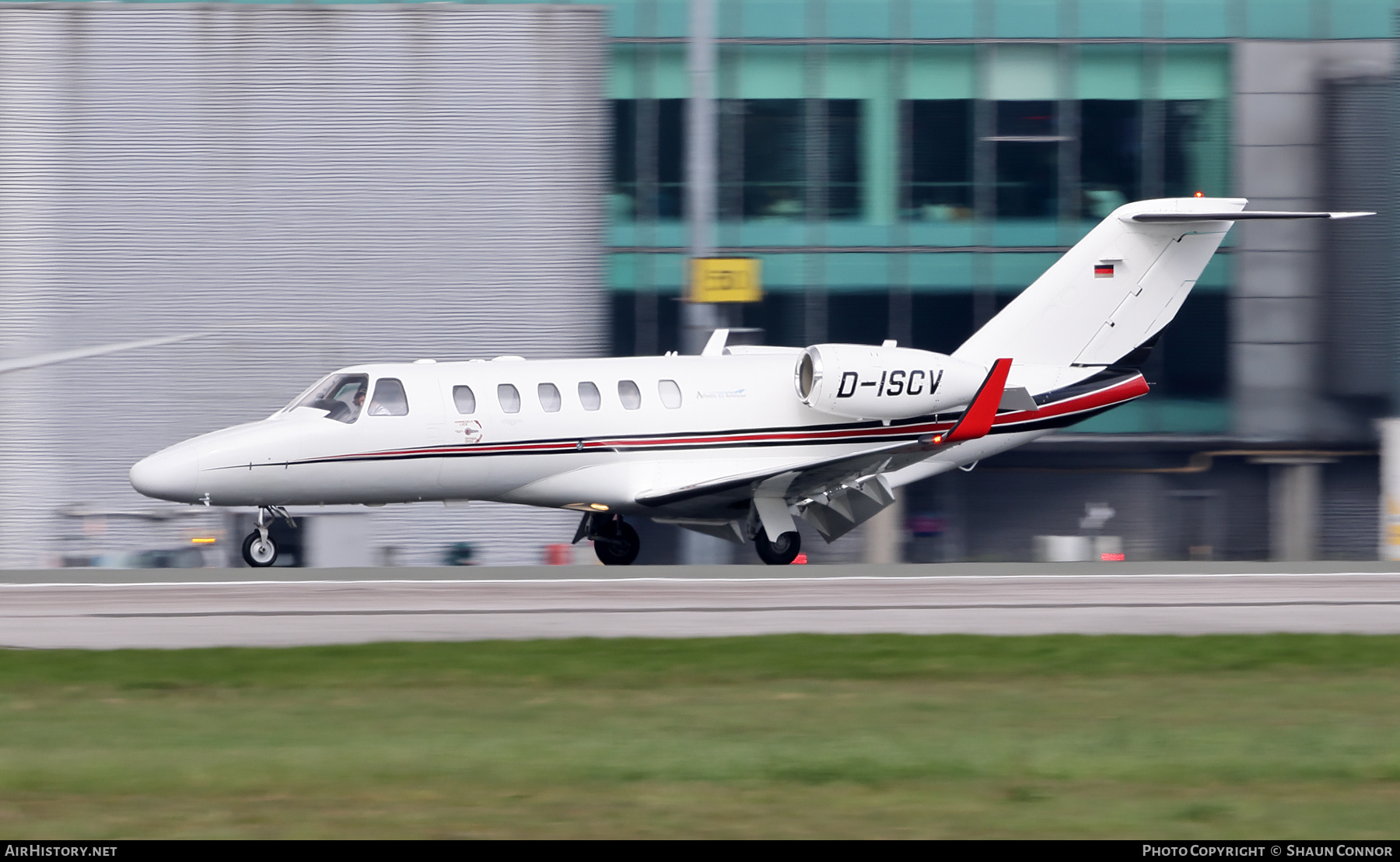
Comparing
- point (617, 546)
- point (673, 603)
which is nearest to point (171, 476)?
point (617, 546)

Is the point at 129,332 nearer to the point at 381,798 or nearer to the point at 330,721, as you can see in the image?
the point at 330,721

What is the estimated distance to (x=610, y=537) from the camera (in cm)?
2306

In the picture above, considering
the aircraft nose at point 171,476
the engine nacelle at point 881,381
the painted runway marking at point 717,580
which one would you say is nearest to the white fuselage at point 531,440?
the aircraft nose at point 171,476

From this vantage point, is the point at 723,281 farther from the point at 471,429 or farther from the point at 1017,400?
the point at 471,429

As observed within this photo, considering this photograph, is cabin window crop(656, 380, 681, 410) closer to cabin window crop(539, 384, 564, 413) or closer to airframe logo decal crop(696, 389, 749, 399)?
airframe logo decal crop(696, 389, 749, 399)

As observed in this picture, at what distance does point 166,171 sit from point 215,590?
48.4 ft

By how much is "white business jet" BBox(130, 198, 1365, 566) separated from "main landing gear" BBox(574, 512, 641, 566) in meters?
0.03

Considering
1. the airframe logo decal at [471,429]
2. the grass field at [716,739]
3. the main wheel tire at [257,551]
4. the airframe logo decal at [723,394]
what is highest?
the airframe logo decal at [723,394]

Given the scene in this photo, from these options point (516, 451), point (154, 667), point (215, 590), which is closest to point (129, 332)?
point (516, 451)

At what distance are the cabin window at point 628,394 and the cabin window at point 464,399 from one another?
1.90 metres

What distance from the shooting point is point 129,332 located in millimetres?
29547

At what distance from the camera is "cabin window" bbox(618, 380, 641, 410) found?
71.4 feet

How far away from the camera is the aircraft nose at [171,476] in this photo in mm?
20375

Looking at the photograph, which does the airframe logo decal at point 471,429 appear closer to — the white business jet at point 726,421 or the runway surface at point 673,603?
the white business jet at point 726,421
